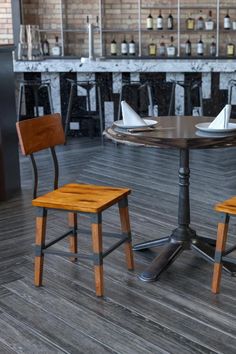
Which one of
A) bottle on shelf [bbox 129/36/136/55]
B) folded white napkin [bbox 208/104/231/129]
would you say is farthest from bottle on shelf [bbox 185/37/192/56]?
folded white napkin [bbox 208/104/231/129]

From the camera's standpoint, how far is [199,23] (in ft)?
26.1

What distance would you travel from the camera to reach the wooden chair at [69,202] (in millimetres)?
2496

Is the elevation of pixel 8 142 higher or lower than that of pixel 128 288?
higher

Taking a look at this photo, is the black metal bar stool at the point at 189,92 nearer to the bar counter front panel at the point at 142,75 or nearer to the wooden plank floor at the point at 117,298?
the bar counter front panel at the point at 142,75

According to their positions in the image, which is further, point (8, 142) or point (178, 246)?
point (8, 142)

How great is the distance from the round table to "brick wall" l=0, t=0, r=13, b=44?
17.0 feet

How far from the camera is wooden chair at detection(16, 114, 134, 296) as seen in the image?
2.50 m

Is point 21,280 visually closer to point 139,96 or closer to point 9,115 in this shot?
point 9,115

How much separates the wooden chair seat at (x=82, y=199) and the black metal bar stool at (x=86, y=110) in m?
3.64

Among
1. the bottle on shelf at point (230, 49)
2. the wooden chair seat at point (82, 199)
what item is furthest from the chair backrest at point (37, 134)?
the bottle on shelf at point (230, 49)

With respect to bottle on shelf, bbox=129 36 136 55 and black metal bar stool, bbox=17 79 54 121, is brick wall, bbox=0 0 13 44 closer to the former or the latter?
black metal bar stool, bbox=17 79 54 121

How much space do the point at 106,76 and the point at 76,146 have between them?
0.97 meters

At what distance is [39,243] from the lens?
8.67 ft

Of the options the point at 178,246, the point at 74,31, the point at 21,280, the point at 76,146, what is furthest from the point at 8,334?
the point at 74,31
